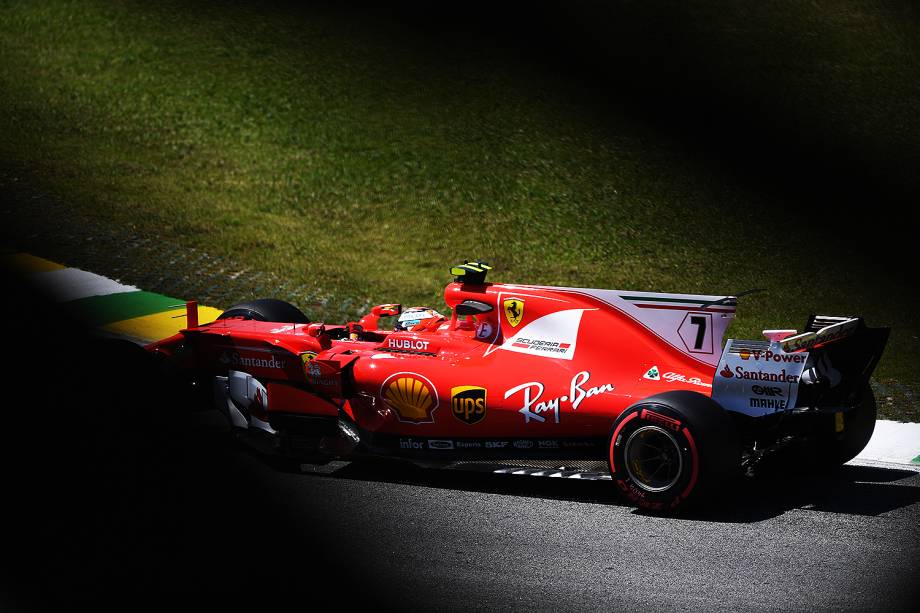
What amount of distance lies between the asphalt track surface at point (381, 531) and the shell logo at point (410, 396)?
0.46m

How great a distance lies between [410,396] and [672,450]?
184 centimetres

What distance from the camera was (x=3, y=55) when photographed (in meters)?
20.4

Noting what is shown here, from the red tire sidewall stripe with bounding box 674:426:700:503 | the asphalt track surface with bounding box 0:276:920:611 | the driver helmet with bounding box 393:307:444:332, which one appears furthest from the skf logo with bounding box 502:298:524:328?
the red tire sidewall stripe with bounding box 674:426:700:503

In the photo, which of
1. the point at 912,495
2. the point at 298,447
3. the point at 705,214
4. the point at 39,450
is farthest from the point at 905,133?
the point at 39,450

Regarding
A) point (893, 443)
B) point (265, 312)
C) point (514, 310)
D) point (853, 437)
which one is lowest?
point (893, 443)

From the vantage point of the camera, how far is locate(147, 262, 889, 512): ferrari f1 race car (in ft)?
23.2

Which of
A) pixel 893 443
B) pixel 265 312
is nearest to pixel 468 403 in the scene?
pixel 265 312

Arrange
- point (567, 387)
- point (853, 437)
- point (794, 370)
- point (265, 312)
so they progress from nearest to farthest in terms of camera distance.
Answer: point (794, 370) < point (567, 387) < point (853, 437) < point (265, 312)

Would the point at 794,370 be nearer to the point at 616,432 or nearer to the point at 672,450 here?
the point at 672,450

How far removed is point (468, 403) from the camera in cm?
766

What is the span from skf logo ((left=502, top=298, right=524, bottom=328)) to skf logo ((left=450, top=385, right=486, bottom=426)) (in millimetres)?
550

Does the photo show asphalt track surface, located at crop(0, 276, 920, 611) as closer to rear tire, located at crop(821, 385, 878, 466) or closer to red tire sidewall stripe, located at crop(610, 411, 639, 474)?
rear tire, located at crop(821, 385, 878, 466)

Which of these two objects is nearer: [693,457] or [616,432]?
[693,457]

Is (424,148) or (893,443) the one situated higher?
(424,148)
